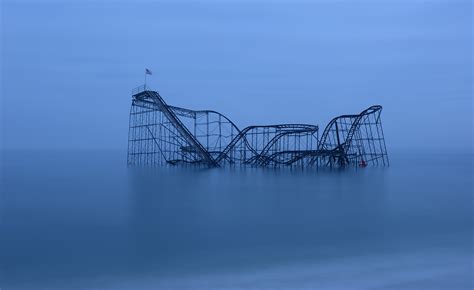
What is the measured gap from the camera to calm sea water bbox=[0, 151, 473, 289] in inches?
231

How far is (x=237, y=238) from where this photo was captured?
7.97 m

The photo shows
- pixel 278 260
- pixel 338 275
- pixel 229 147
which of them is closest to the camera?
pixel 338 275

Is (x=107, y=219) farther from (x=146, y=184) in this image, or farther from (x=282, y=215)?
(x=146, y=184)

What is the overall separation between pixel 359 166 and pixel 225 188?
36.2ft

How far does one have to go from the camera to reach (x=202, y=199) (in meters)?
12.3

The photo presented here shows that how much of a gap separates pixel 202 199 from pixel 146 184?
4087mm

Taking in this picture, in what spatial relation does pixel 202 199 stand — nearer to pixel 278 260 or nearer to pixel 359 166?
pixel 278 260

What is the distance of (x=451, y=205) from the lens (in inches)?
466

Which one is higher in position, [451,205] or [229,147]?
[229,147]

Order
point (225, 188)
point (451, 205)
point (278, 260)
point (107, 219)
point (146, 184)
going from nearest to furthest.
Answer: point (278, 260)
point (107, 219)
point (451, 205)
point (225, 188)
point (146, 184)

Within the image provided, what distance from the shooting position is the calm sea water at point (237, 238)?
19.2ft

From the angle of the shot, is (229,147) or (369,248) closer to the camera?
(369,248)

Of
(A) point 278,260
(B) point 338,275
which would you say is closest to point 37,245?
(A) point 278,260

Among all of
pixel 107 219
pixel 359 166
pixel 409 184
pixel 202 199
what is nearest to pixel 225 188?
pixel 202 199
